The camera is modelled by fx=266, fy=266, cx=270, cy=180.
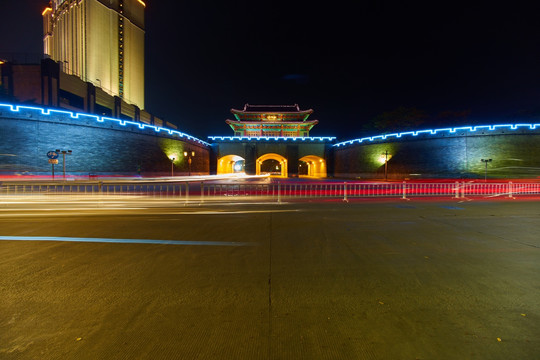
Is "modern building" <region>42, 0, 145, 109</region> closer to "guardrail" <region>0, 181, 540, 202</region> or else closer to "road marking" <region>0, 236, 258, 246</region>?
"guardrail" <region>0, 181, 540, 202</region>

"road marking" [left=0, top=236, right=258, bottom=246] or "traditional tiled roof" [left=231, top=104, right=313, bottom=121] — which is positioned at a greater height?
"traditional tiled roof" [left=231, top=104, right=313, bottom=121]

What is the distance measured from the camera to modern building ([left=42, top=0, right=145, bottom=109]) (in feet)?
167

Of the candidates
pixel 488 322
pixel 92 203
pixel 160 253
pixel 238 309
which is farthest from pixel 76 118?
pixel 488 322

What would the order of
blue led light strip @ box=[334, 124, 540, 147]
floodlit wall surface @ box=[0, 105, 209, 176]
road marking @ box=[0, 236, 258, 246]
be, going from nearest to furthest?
road marking @ box=[0, 236, 258, 246] → floodlit wall surface @ box=[0, 105, 209, 176] → blue led light strip @ box=[334, 124, 540, 147]

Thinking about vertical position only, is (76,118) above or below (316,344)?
above

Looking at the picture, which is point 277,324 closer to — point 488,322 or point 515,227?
point 488,322

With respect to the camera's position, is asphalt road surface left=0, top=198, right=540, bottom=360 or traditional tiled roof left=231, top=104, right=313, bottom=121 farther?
traditional tiled roof left=231, top=104, right=313, bottom=121

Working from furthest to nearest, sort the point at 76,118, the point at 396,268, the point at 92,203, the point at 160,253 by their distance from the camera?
the point at 76,118 < the point at 92,203 < the point at 160,253 < the point at 396,268

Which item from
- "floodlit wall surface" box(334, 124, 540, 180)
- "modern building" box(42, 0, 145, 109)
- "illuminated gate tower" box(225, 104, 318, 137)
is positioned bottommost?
"floodlit wall surface" box(334, 124, 540, 180)

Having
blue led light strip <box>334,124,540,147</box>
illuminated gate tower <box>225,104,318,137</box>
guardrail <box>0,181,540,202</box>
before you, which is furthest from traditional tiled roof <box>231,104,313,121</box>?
guardrail <box>0,181,540,202</box>

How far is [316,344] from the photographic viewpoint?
193 cm

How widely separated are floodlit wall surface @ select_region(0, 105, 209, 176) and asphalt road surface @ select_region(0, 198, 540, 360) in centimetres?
1889

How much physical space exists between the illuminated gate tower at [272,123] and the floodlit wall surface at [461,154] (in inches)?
710

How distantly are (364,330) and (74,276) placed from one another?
10.7 feet
